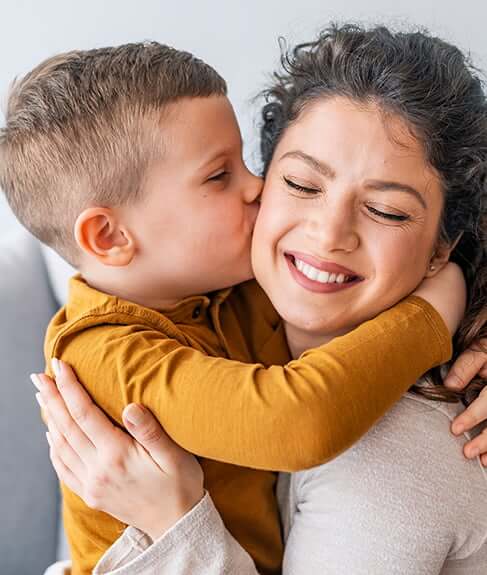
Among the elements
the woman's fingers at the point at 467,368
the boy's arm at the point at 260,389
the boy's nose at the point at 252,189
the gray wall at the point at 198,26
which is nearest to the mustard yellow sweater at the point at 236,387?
the boy's arm at the point at 260,389

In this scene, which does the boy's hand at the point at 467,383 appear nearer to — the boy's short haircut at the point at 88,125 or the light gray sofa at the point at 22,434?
the boy's short haircut at the point at 88,125

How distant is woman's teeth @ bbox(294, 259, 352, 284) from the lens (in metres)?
1.44

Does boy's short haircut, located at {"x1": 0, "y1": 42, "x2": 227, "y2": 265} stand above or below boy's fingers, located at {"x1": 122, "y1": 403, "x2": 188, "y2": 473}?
above

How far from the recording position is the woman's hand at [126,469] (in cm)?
135

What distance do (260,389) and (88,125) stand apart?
0.51m

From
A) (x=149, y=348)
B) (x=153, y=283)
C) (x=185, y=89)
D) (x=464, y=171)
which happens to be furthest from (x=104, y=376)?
(x=464, y=171)

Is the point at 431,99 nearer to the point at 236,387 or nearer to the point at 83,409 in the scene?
the point at 236,387

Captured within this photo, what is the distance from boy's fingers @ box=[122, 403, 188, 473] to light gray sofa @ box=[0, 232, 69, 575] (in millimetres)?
776

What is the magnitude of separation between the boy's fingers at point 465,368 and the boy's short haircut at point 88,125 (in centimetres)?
63

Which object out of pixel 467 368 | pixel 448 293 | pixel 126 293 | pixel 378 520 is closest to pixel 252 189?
pixel 126 293

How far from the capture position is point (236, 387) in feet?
4.08

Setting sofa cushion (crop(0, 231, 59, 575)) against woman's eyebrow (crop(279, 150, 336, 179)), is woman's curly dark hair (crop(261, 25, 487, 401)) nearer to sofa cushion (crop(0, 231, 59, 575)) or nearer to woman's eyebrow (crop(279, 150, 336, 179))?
woman's eyebrow (crop(279, 150, 336, 179))

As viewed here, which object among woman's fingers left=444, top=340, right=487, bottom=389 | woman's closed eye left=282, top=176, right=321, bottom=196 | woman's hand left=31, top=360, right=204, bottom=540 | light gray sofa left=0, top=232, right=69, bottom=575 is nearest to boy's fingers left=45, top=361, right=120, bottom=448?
woman's hand left=31, top=360, right=204, bottom=540

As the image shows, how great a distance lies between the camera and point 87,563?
4.95ft
